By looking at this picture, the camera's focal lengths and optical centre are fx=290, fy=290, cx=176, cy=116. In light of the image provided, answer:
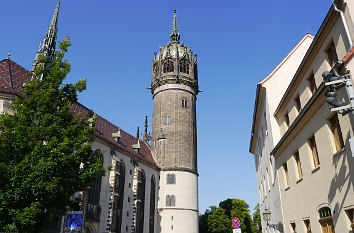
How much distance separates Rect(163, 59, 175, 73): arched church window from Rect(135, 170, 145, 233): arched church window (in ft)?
61.7

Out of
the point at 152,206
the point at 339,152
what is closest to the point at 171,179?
the point at 152,206

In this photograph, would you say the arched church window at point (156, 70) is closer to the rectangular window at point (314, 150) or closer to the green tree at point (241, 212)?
the rectangular window at point (314, 150)

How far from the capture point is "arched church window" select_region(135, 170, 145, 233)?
36900mm

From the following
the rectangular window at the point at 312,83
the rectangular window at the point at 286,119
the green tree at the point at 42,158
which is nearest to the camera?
the green tree at the point at 42,158

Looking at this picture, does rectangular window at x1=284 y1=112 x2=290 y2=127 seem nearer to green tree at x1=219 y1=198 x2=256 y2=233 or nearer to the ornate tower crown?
the ornate tower crown

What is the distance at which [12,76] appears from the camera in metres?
26.3

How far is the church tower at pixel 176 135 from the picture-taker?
1639 inches

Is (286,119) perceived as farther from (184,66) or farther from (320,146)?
(184,66)

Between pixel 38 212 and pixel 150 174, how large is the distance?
30.1m

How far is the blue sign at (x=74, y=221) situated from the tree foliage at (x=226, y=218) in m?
61.9

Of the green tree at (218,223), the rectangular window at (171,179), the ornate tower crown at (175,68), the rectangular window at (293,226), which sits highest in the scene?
the ornate tower crown at (175,68)

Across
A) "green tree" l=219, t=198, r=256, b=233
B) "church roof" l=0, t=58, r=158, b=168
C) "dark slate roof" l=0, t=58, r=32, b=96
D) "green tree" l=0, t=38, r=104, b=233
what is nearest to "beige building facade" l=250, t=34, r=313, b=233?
"green tree" l=0, t=38, r=104, b=233

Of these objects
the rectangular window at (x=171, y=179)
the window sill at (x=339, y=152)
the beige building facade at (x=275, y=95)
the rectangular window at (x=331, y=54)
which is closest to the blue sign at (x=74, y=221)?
the window sill at (x=339, y=152)

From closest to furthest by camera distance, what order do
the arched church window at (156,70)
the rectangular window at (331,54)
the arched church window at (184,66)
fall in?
the rectangular window at (331,54) → the arched church window at (184,66) → the arched church window at (156,70)
